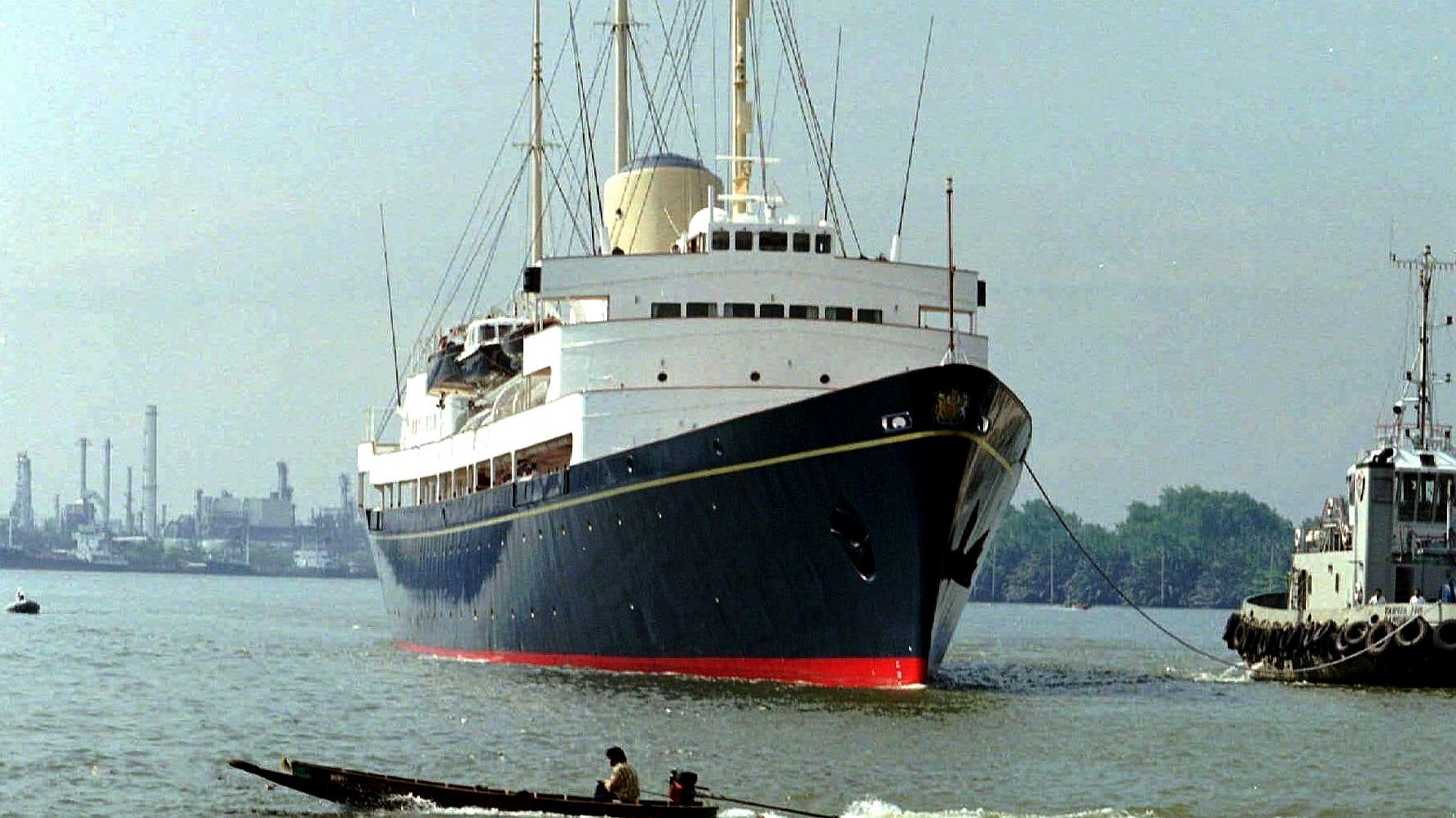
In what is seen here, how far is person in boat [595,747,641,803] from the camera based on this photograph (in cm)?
2603

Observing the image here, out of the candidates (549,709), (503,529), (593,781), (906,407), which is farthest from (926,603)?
(503,529)

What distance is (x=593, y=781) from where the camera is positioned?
30234 millimetres

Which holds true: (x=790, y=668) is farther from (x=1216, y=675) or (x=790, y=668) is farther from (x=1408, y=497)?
(x=1216, y=675)

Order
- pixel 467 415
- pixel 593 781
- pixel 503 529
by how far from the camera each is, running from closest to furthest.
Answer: pixel 593 781 < pixel 503 529 < pixel 467 415

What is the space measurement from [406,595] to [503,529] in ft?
49.3

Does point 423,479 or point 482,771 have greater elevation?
point 423,479

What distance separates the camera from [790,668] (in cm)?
3984

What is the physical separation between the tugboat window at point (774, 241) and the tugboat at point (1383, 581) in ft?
47.8

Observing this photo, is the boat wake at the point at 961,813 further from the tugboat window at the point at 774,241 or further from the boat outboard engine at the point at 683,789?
the tugboat window at the point at 774,241

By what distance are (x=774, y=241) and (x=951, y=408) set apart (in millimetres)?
10487

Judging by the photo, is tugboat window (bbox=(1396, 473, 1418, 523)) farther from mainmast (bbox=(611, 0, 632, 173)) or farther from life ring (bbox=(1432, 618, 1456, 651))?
mainmast (bbox=(611, 0, 632, 173))

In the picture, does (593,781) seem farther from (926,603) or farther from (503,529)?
(503,529)

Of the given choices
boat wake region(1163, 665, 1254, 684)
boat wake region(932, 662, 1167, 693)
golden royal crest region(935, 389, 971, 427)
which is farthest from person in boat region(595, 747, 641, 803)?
boat wake region(1163, 665, 1254, 684)

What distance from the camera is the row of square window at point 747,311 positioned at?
46156 millimetres
